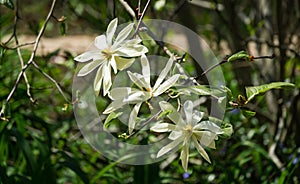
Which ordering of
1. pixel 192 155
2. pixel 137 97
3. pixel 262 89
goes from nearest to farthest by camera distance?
pixel 137 97 → pixel 262 89 → pixel 192 155

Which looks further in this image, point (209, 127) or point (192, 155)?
point (192, 155)

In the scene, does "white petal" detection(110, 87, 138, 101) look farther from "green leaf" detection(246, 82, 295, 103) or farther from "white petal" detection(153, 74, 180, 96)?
"green leaf" detection(246, 82, 295, 103)

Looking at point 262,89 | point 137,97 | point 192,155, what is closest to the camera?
point 137,97

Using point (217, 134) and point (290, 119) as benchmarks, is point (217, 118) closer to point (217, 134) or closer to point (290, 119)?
point (217, 134)

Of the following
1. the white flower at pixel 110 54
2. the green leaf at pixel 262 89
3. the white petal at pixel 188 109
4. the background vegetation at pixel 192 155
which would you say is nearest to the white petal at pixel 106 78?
the white flower at pixel 110 54

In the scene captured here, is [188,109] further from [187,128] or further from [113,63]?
[113,63]

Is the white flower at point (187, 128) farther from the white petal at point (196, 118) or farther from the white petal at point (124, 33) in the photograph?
the white petal at point (124, 33)

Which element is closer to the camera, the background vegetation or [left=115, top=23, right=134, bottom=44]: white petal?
[left=115, top=23, right=134, bottom=44]: white petal

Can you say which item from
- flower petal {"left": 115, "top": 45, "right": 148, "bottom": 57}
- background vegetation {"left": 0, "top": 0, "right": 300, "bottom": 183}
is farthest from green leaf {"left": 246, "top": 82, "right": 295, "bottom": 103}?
background vegetation {"left": 0, "top": 0, "right": 300, "bottom": 183}

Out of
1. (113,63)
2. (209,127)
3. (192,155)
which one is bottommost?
(192,155)

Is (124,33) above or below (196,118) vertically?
above

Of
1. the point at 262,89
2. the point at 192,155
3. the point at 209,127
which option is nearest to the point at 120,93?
the point at 209,127
